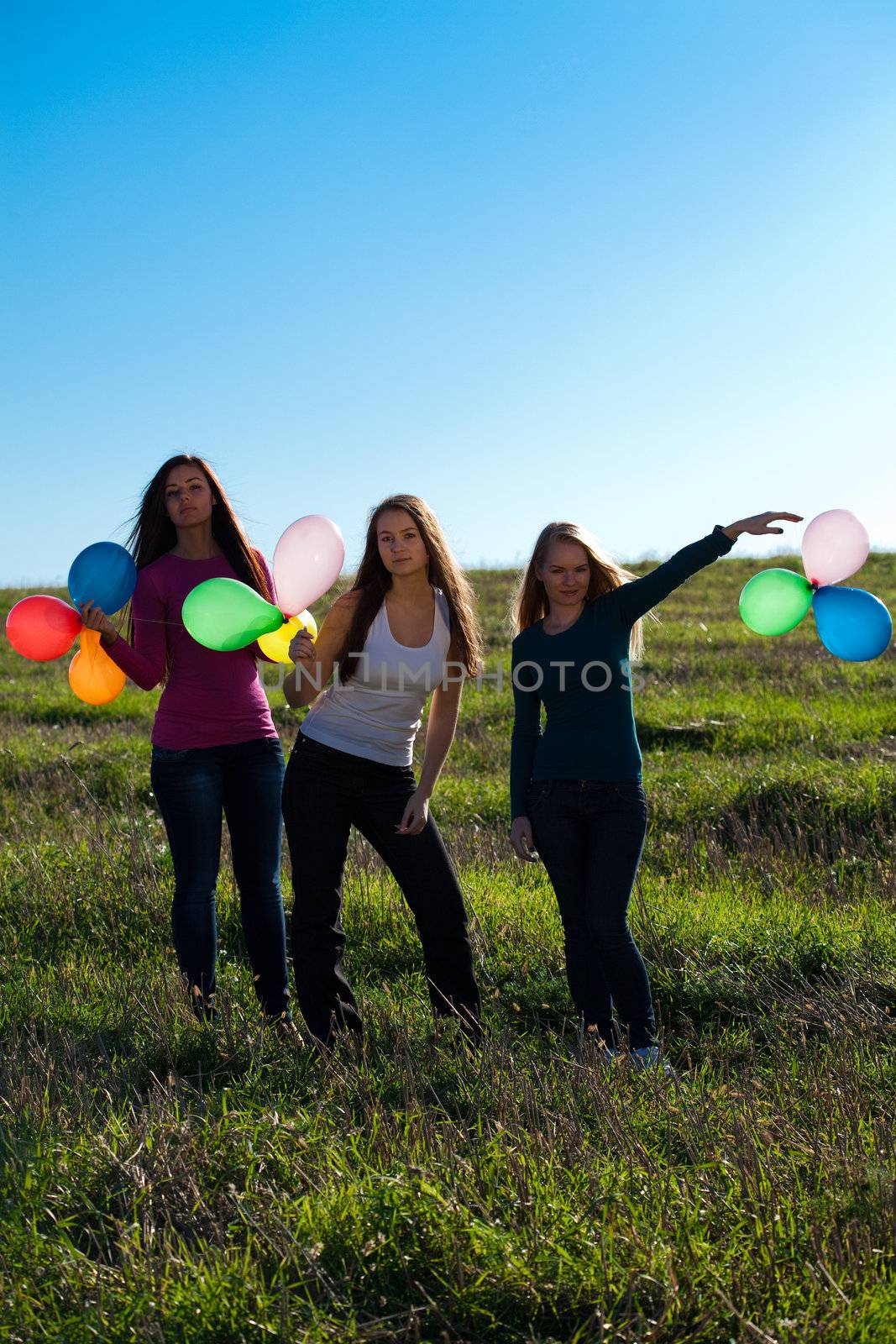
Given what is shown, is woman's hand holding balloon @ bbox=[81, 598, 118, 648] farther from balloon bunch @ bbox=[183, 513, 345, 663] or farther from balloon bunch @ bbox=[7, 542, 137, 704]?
balloon bunch @ bbox=[183, 513, 345, 663]

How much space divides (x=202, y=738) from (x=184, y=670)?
0.27 m

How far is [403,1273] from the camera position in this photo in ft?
7.58

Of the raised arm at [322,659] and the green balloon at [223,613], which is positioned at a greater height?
the green balloon at [223,613]

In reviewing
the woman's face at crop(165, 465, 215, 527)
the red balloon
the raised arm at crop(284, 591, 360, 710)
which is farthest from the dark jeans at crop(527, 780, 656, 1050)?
the red balloon

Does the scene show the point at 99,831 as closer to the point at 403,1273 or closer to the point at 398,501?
the point at 398,501

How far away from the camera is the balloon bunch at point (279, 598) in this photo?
146 inches

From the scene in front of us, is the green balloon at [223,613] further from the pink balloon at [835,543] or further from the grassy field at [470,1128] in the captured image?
the pink balloon at [835,543]

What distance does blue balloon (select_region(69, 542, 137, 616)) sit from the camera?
3965 millimetres

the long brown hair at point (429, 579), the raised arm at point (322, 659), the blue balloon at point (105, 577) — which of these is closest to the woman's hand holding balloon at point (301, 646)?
the raised arm at point (322, 659)

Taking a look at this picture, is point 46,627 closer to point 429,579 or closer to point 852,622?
point 429,579

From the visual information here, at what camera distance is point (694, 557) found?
11.9 ft

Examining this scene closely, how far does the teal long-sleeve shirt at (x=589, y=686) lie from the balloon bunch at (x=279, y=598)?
0.75m

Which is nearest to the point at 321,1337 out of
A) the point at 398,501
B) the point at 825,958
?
the point at 398,501

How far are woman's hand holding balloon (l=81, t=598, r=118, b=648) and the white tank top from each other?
76 centimetres
